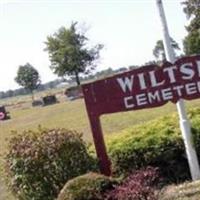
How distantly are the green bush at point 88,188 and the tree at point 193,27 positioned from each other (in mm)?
53778

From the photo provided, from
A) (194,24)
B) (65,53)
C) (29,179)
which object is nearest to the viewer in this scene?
(29,179)

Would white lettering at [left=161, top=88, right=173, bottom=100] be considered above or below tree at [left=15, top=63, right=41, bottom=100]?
below

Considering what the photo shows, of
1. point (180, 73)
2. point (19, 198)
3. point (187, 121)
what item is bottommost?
point (19, 198)

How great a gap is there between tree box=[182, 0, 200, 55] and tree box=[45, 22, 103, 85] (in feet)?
40.7

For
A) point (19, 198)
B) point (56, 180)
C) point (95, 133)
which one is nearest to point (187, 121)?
point (95, 133)

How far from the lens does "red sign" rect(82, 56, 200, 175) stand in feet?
30.3

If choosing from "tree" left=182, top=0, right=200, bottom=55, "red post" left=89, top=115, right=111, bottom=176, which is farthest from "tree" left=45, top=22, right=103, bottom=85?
Result: "red post" left=89, top=115, right=111, bottom=176

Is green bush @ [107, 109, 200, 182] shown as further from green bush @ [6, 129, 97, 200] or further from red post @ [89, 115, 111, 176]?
green bush @ [6, 129, 97, 200]

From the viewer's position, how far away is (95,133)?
9391 millimetres

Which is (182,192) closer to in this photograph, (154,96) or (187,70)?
(154,96)

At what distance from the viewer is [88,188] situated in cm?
760

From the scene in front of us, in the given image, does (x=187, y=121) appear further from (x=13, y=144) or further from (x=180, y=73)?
(x=13, y=144)

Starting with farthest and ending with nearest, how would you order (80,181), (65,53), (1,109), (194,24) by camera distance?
1. (65,53)
2. (194,24)
3. (1,109)
4. (80,181)

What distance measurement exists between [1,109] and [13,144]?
45.8m
